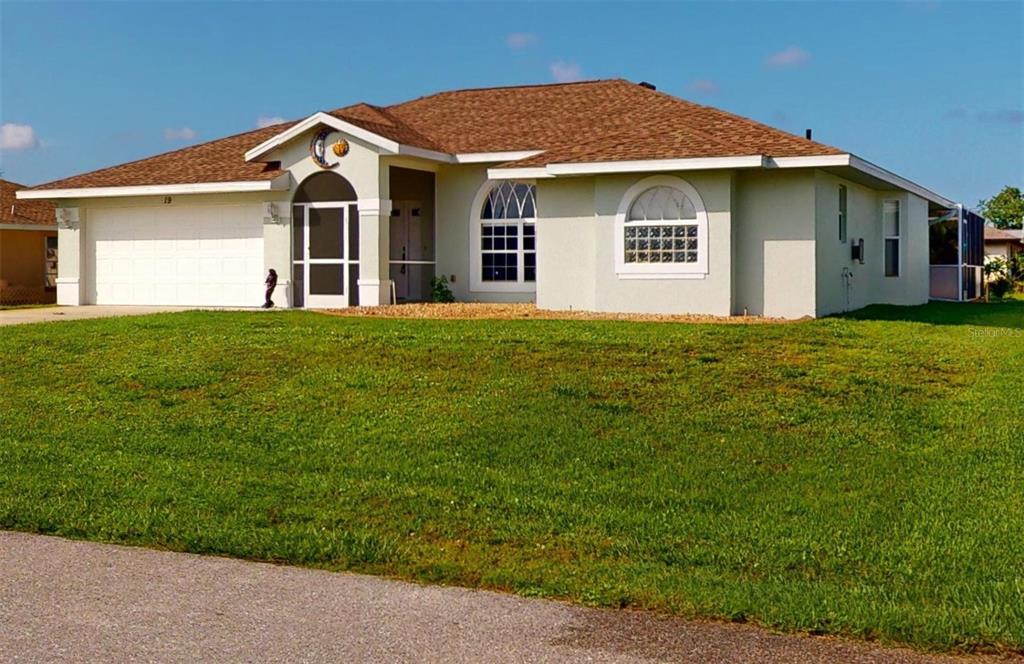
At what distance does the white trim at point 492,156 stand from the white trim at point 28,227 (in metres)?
13.1

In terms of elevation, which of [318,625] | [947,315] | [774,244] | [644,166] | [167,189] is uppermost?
[167,189]

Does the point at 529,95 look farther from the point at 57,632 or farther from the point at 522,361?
the point at 57,632

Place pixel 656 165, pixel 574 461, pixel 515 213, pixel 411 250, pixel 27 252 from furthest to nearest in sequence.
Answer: pixel 27 252
pixel 411 250
pixel 515 213
pixel 656 165
pixel 574 461

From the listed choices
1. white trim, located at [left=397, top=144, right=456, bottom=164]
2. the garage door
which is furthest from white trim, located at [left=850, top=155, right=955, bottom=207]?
the garage door

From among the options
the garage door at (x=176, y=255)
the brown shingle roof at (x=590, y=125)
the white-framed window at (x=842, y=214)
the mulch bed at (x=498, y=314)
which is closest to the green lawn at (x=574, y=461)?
the mulch bed at (x=498, y=314)

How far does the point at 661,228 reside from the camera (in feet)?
67.0

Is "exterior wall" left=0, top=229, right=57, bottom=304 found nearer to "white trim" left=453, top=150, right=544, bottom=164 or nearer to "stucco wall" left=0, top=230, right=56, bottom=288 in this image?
"stucco wall" left=0, top=230, right=56, bottom=288

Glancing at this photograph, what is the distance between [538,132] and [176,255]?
8639 mm

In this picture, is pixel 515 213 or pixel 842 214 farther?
pixel 515 213

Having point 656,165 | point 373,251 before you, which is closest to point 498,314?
point 656,165

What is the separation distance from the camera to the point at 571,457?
33.0 feet

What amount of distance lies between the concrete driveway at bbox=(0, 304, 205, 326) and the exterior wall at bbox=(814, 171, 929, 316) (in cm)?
1221

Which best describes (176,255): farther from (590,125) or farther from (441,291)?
(590,125)

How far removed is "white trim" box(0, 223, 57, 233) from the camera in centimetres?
3030
